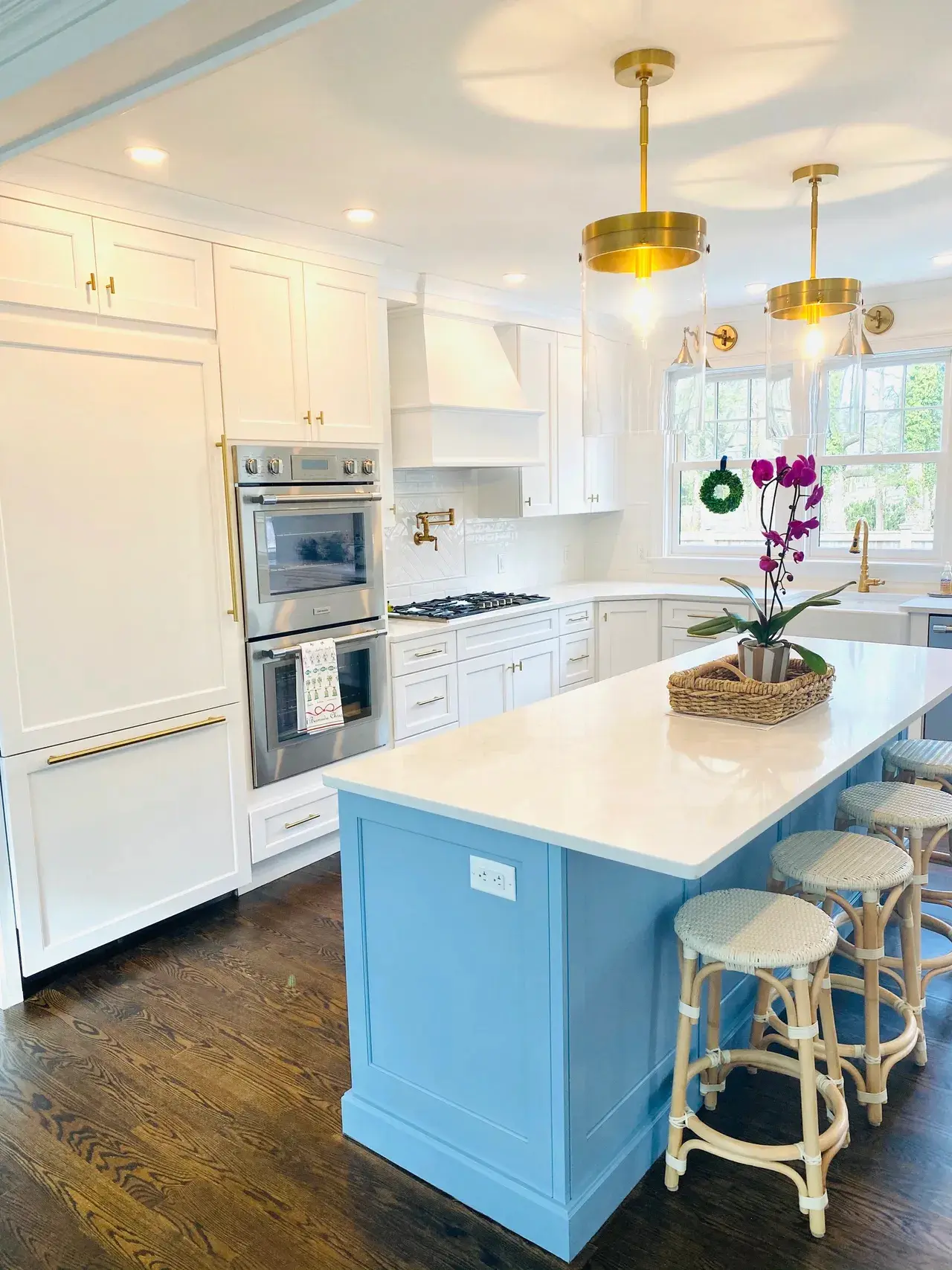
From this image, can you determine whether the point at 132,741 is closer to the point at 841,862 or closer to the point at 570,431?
the point at 841,862

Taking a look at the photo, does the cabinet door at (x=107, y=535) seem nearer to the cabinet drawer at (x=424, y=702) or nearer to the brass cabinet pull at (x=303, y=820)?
the brass cabinet pull at (x=303, y=820)

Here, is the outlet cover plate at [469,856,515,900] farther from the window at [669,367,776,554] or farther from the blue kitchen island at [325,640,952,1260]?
the window at [669,367,776,554]

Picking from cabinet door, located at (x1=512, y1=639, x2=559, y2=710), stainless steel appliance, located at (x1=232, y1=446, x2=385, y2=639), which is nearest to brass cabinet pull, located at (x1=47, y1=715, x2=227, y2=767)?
stainless steel appliance, located at (x1=232, y1=446, x2=385, y2=639)

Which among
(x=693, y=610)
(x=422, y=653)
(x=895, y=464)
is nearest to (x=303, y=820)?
(x=422, y=653)

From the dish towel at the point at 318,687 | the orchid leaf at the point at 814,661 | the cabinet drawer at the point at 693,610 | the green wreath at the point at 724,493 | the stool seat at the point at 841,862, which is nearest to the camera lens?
the stool seat at the point at 841,862

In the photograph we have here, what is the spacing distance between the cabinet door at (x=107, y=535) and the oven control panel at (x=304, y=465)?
0.39 ft

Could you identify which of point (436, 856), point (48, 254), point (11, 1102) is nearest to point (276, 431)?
point (48, 254)

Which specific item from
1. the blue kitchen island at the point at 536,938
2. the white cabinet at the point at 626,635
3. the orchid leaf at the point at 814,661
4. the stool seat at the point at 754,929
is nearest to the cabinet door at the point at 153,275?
the blue kitchen island at the point at 536,938

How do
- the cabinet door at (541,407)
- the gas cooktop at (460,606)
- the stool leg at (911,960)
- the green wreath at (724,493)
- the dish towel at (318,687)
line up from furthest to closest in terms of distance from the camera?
the green wreath at (724,493)
the cabinet door at (541,407)
the gas cooktop at (460,606)
the dish towel at (318,687)
the stool leg at (911,960)

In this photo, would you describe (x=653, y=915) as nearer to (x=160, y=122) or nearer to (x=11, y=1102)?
(x=11, y=1102)

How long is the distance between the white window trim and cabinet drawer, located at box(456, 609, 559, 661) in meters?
1.31

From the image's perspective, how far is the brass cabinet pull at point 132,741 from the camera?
2861 millimetres

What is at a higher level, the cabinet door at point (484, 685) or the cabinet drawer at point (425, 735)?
the cabinet door at point (484, 685)

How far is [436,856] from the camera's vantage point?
6.42 feet
